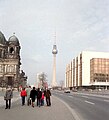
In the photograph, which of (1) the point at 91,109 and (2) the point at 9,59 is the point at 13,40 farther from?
(1) the point at 91,109

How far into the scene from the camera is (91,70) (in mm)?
157750

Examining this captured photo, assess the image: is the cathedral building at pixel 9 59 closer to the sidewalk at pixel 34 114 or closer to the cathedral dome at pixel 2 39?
the cathedral dome at pixel 2 39

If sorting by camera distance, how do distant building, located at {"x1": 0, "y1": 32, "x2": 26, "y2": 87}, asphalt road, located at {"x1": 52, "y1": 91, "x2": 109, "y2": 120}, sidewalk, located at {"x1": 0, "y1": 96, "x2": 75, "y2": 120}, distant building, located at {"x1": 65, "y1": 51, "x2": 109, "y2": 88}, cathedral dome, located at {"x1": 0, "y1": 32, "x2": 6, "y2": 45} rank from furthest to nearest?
distant building, located at {"x1": 65, "y1": 51, "x2": 109, "y2": 88}, cathedral dome, located at {"x1": 0, "y1": 32, "x2": 6, "y2": 45}, distant building, located at {"x1": 0, "y1": 32, "x2": 26, "y2": 87}, asphalt road, located at {"x1": 52, "y1": 91, "x2": 109, "y2": 120}, sidewalk, located at {"x1": 0, "y1": 96, "x2": 75, "y2": 120}

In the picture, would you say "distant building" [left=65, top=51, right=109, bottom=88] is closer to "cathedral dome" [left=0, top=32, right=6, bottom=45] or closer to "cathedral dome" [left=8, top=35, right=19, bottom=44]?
"cathedral dome" [left=8, top=35, right=19, bottom=44]

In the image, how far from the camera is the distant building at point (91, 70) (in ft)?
499

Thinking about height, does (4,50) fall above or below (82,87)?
above

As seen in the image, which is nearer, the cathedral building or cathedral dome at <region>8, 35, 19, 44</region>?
the cathedral building

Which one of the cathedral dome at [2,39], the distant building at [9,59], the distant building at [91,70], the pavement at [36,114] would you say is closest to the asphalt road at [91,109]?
the pavement at [36,114]

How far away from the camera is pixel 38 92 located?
23.5 metres

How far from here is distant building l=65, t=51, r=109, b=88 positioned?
152125 mm

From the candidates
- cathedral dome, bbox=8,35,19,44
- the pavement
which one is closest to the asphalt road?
the pavement

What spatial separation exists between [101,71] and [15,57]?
51647 mm

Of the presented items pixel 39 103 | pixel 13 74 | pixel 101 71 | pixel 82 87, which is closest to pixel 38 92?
pixel 39 103

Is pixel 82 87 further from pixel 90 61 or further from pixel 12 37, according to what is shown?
pixel 12 37
